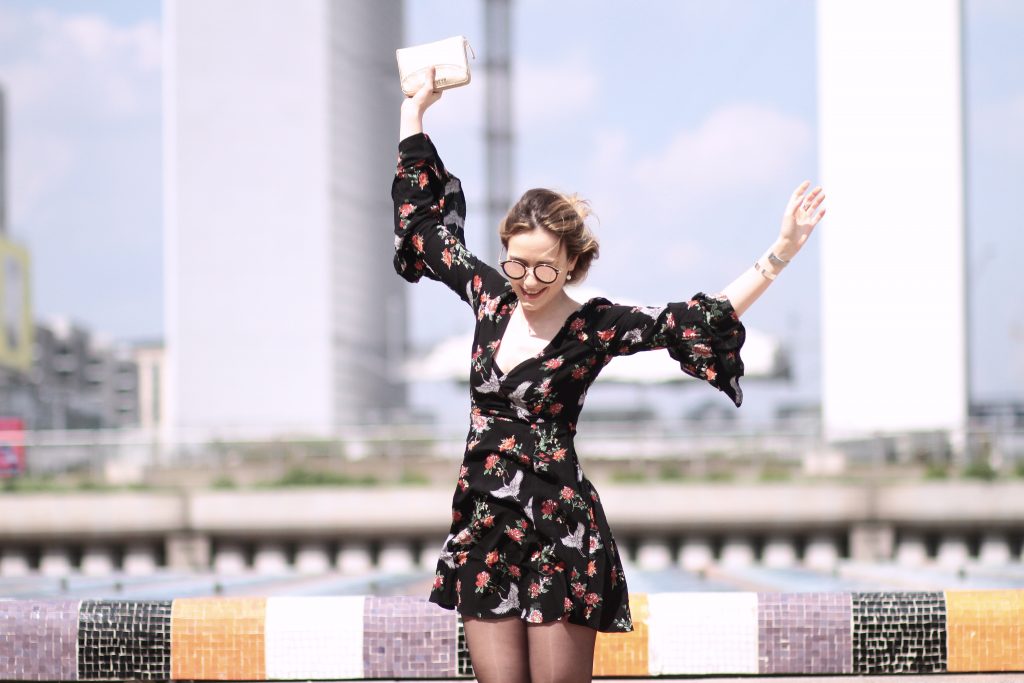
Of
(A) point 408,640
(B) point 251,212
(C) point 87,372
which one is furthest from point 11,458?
(C) point 87,372

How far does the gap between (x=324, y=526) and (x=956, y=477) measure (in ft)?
26.0

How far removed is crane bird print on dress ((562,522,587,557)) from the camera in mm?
2709

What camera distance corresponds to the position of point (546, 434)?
277 centimetres

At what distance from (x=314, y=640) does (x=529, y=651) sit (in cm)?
173

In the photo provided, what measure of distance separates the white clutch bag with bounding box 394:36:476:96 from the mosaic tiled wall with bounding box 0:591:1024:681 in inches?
72.0

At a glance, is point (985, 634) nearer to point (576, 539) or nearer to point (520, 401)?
point (576, 539)

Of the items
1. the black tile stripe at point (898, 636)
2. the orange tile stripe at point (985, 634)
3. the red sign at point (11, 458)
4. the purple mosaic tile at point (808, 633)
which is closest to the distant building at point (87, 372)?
the red sign at point (11, 458)

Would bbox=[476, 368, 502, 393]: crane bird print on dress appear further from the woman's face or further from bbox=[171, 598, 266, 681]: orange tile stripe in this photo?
bbox=[171, 598, 266, 681]: orange tile stripe

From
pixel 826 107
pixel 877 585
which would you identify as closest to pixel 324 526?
pixel 877 585

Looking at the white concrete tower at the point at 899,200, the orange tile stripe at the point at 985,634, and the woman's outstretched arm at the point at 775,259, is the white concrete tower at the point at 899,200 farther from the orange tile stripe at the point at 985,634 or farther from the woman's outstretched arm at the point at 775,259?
the woman's outstretched arm at the point at 775,259

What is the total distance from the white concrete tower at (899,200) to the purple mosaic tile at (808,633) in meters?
19.1

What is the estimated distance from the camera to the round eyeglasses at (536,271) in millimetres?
2736

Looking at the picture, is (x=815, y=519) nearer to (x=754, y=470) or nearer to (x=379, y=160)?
(x=754, y=470)

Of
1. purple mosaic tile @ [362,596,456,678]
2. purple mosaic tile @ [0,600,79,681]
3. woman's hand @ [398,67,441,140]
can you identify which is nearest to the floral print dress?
woman's hand @ [398,67,441,140]
